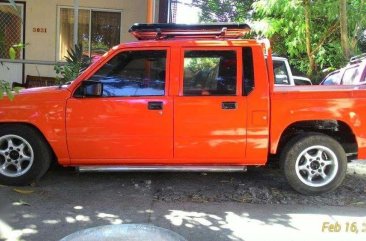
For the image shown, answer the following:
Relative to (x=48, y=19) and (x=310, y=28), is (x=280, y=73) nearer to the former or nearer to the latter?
(x=310, y=28)

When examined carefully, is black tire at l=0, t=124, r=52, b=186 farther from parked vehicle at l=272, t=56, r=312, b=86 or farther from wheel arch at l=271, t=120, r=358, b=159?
parked vehicle at l=272, t=56, r=312, b=86

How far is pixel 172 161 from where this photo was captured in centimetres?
604

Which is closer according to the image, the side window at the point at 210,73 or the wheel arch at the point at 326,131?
the side window at the point at 210,73

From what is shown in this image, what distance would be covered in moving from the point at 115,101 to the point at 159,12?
814cm

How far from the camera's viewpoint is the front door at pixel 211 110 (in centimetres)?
593

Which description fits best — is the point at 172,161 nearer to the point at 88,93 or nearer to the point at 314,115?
the point at 88,93

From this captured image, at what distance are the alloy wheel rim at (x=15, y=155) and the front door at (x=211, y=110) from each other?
5.87 feet

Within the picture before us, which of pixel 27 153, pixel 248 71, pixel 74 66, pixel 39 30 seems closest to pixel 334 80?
pixel 248 71

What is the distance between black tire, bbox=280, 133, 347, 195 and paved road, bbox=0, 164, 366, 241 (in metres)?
0.16

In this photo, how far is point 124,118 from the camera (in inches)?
233

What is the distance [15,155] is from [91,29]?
7.05 m

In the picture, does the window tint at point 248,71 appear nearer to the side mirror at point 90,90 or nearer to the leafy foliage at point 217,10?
the side mirror at point 90,90

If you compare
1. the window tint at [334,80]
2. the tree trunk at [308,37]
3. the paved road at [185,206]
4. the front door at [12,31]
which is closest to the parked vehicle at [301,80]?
the tree trunk at [308,37]
